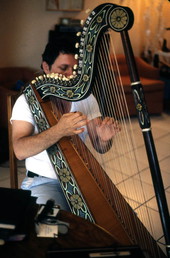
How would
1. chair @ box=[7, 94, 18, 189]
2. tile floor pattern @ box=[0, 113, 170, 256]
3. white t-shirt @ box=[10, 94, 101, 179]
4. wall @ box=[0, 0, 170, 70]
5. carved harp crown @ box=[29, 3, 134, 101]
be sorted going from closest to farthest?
carved harp crown @ box=[29, 3, 134, 101]
white t-shirt @ box=[10, 94, 101, 179]
chair @ box=[7, 94, 18, 189]
tile floor pattern @ box=[0, 113, 170, 256]
wall @ box=[0, 0, 170, 70]

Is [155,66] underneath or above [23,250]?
above

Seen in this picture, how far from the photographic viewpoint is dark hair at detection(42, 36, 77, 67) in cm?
139

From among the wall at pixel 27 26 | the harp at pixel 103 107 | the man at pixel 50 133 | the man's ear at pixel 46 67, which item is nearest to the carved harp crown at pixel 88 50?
the harp at pixel 103 107

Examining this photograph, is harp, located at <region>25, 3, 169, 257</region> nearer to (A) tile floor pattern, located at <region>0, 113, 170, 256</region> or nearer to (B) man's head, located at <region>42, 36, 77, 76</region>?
(B) man's head, located at <region>42, 36, 77, 76</region>

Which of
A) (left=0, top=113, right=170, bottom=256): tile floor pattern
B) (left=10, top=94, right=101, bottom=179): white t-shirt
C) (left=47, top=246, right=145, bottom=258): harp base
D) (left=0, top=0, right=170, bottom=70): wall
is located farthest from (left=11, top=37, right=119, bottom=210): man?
(left=0, top=0, right=170, bottom=70): wall

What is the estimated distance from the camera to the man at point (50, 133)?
1.13 m

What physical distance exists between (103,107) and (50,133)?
1.09 ft

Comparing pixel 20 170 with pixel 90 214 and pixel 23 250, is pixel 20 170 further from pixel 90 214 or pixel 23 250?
pixel 23 250

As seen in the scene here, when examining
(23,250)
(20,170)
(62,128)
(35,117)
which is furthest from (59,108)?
(20,170)

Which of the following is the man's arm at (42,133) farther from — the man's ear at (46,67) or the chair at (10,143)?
the man's ear at (46,67)

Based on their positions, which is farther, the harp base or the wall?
the wall

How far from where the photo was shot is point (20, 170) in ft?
8.72

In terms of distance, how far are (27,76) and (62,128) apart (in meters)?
2.92

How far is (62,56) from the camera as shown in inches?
54.9
